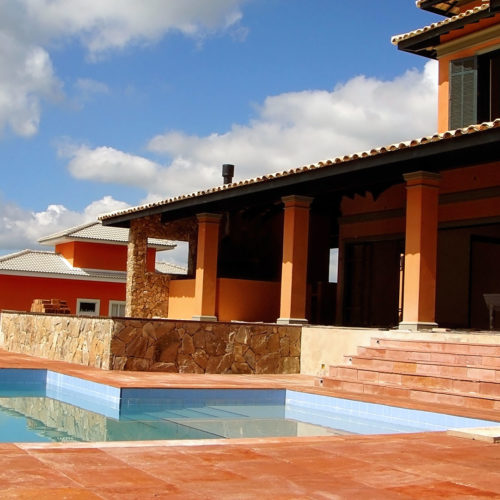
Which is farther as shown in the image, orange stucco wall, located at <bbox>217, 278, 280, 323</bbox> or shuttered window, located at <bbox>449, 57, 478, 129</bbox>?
orange stucco wall, located at <bbox>217, 278, 280, 323</bbox>

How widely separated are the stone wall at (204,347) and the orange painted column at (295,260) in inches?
19.9

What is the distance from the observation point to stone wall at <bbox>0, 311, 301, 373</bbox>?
526 inches

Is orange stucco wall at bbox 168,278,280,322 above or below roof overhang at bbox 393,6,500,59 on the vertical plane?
below

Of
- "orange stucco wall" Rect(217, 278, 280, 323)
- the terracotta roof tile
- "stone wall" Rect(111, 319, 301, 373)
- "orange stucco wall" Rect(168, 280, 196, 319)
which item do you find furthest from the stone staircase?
the terracotta roof tile

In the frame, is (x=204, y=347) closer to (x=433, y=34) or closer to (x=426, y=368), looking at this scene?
(x=426, y=368)

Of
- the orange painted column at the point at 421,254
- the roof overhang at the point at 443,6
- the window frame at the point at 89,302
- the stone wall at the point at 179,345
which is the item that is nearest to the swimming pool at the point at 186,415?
the stone wall at the point at 179,345

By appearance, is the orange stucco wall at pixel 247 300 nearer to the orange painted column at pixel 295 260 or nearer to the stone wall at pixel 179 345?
the orange painted column at pixel 295 260

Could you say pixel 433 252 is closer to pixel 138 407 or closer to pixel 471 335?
pixel 471 335

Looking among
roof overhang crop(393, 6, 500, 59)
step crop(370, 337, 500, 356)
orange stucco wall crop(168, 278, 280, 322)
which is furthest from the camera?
orange stucco wall crop(168, 278, 280, 322)

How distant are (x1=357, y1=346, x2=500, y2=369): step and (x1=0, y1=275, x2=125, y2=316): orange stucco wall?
2031 cm

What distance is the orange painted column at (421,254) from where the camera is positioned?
12.2m

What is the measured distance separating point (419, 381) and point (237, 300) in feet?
26.2

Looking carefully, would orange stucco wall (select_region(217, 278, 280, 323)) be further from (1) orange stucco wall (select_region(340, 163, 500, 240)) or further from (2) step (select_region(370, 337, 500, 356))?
(2) step (select_region(370, 337, 500, 356))

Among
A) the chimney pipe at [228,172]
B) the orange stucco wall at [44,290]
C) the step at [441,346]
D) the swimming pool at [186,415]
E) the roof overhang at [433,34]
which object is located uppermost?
the roof overhang at [433,34]
